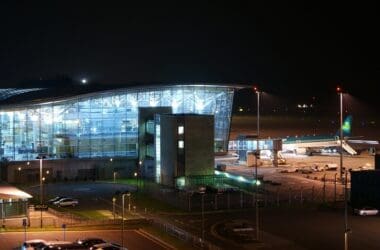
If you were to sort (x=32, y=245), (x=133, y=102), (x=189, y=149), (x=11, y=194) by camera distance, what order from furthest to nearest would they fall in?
(x=133, y=102) < (x=189, y=149) < (x=11, y=194) < (x=32, y=245)

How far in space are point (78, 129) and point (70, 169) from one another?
5.05 meters

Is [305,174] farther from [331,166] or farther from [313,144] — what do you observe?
[313,144]

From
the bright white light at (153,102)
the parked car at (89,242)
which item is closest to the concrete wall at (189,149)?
the bright white light at (153,102)

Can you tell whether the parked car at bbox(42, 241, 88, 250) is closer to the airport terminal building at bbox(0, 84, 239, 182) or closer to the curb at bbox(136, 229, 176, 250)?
the curb at bbox(136, 229, 176, 250)

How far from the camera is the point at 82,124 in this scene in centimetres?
6450

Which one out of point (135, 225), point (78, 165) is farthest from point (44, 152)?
point (135, 225)

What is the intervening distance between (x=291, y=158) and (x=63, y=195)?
126 feet

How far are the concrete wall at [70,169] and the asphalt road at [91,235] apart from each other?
2479 cm

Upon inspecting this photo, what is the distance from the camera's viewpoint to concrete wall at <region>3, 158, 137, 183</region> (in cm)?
5838

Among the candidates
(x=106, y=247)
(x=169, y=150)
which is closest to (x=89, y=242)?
(x=106, y=247)

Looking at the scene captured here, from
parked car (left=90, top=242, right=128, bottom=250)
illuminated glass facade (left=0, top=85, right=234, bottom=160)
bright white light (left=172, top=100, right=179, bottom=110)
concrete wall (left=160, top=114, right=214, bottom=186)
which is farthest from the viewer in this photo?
bright white light (left=172, top=100, right=179, bottom=110)

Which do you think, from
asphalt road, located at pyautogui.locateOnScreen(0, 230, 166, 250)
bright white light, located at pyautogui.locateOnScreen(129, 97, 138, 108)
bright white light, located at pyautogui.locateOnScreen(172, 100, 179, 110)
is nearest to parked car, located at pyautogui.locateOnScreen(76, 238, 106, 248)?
asphalt road, located at pyautogui.locateOnScreen(0, 230, 166, 250)

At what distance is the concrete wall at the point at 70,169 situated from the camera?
58375 mm

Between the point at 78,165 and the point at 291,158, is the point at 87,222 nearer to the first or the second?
the point at 78,165
